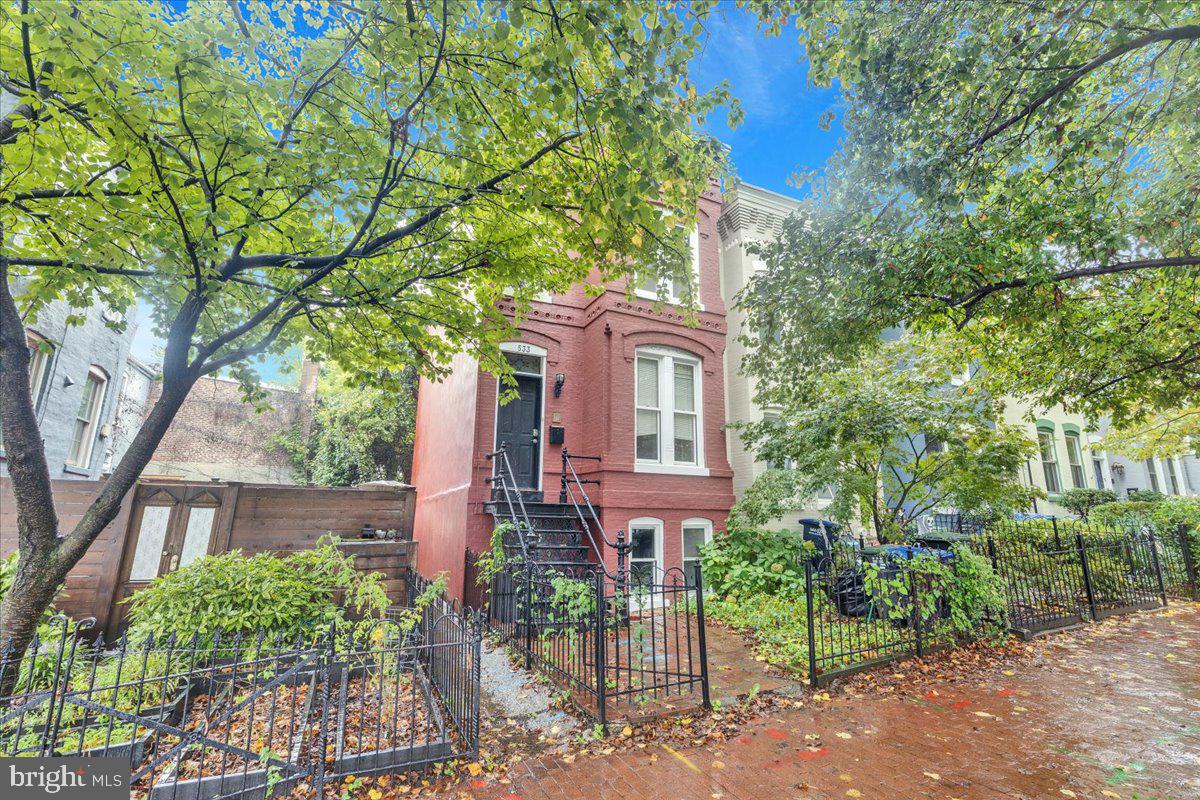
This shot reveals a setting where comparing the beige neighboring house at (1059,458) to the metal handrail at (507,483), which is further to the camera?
the beige neighboring house at (1059,458)

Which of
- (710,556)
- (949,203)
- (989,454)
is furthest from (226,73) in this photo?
(989,454)

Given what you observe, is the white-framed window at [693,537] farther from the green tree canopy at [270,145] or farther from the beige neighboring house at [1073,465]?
the beige neighboring house at [1073,465]

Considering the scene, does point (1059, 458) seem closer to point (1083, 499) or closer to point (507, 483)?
point (1083, 499)

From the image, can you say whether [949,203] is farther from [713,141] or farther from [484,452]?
[484,452]

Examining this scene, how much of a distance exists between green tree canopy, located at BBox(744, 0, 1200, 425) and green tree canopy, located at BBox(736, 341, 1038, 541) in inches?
50.5

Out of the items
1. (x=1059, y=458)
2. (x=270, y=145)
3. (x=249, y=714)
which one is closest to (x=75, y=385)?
(x=249, y=714)

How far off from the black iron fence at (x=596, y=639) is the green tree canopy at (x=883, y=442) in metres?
3.50

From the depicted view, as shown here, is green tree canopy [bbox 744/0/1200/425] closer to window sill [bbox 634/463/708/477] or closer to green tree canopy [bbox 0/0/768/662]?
green tree canopy [bbox 0/0/768/662]

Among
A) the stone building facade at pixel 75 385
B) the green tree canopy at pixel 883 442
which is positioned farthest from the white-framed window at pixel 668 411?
the stone building facade at pixel 75 385

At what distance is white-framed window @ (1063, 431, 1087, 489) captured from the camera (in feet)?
63.0

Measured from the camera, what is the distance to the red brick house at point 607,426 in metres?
9.88

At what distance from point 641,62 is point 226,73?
3114mm

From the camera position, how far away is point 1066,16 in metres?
4.93

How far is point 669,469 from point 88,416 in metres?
13.9
